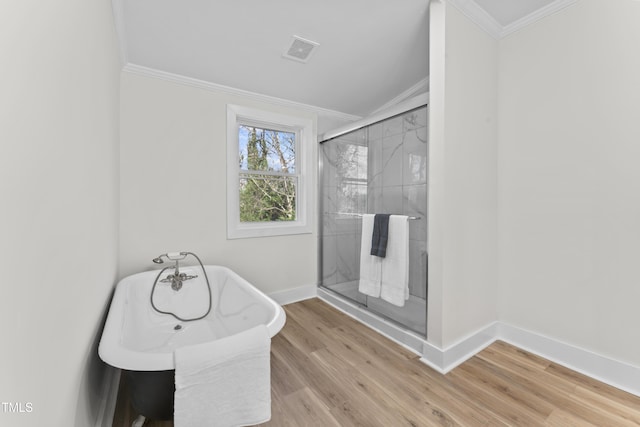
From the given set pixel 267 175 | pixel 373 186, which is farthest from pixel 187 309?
pixel 373 186

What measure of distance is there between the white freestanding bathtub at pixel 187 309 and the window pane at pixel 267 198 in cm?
80

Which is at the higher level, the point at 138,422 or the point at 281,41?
the point at 281,41

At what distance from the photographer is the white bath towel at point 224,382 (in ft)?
3.36

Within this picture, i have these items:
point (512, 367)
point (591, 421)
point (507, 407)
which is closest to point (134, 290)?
point (507, 407)

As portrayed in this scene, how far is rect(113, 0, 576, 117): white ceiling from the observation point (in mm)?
1864

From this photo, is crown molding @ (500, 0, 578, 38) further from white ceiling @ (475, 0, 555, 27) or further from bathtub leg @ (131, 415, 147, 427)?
bathtub leg @ (131, 415, 147, 427)

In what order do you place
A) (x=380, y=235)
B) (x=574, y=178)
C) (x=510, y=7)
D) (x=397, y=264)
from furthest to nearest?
(x=380, y=235) < (x=397, y=264) < (x=510, y=7) < (x=574, y=178)

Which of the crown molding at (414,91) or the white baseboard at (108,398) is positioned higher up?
the crown molding at (414,91)

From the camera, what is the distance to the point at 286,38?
213cm

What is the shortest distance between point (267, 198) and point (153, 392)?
209 cm

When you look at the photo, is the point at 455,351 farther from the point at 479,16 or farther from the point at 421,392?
the point at 479,16

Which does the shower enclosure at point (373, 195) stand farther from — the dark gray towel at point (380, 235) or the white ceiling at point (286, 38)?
the white ceiling at point (286, 38)

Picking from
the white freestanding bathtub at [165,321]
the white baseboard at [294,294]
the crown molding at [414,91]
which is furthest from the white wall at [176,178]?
the crown molding at [414,91]

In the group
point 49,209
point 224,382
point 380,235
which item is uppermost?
point 49,209
